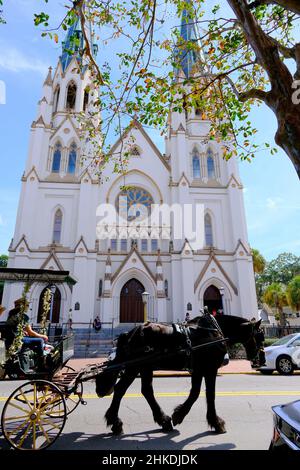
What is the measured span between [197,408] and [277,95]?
6033mm

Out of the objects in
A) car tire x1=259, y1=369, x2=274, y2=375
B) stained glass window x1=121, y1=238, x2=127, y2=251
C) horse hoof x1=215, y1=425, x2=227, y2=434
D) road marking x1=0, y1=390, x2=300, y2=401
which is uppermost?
stained glass window x1=121, y1=238, x2=127, y2=251

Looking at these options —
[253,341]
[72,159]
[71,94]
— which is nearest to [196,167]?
[72,159]

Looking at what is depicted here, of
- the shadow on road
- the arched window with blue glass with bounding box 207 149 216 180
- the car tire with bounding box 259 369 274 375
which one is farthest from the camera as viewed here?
the arched window with blue glass with bounding box 207 149 216 180

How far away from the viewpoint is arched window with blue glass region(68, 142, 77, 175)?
25.8 meters

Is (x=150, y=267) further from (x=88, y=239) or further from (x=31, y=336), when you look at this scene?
(x=31, y=336)

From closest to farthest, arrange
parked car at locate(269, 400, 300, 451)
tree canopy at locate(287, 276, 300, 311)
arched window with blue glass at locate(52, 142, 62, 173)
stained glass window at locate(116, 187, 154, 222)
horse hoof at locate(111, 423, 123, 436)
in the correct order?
parked car at locate(269, 400, 300, 451), horse hoof at locate(111, 423, 123, 436), stained glass window at locate(116, 187, 154, 222), arched window with blue glass at locate(52, 142, 62, 173), tree canopy at locate(287, 276, 300, 311)

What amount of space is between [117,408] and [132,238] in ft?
64.9

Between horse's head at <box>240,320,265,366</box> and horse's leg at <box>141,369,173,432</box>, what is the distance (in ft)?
5.89

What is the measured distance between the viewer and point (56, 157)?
85.5ft

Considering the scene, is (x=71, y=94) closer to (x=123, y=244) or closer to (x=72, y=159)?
(x=72, y=159)

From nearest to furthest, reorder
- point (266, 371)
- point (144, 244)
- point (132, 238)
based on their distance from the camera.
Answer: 1. point (266, 371)
2. point (132, 238)
3. point (144, 244)

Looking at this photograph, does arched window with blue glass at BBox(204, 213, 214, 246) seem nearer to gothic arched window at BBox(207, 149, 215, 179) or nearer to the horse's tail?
gothic arched window at BBox(207, 149, 215, 179)

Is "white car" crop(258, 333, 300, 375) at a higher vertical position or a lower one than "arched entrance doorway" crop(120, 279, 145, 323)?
lower

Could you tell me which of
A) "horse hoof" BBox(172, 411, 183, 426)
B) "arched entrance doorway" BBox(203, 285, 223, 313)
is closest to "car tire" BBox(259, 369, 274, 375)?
"horse hoof" BBox(172, 411, 183, 426)
